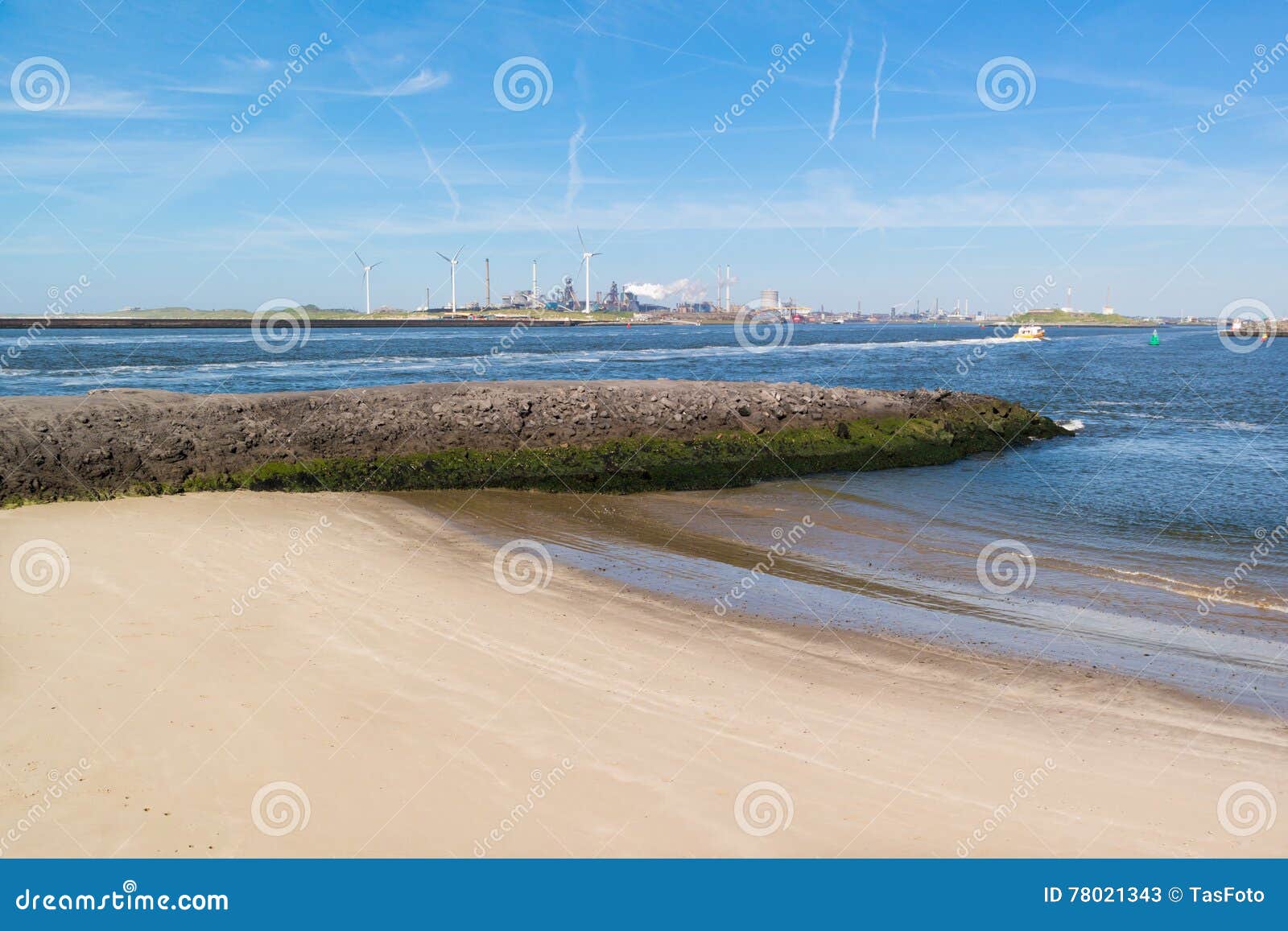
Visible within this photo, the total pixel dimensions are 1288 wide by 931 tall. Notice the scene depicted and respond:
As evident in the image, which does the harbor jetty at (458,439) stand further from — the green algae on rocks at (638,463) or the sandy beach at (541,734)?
the sandy beach at (541,734)

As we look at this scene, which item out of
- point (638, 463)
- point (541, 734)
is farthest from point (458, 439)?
point (541, 734)

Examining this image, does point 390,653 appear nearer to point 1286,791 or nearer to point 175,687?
point 175,687

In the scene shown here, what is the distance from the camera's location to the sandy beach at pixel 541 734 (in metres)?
5.81

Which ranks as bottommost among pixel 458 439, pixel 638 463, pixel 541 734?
pixel 541 734

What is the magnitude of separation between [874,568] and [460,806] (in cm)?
928

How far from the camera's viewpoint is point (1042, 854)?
19.0ft

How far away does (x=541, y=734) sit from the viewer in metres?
7.17

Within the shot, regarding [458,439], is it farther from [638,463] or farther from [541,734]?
[541,734]

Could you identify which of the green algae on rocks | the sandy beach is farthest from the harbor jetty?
the sandy beach

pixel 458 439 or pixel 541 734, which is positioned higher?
pixel 458 439

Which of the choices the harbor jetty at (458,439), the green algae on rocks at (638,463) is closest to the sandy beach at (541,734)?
the harbor jetty at (458,439)

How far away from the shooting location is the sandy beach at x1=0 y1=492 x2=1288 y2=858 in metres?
5.81

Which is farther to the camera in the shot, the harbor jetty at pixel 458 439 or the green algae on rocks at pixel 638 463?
the green algae on rocks at pixel 638 463

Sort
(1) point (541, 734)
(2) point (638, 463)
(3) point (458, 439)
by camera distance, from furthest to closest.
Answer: (2) point (638, 463)
(3) point (458, 439)
(1) point (541, 734)
